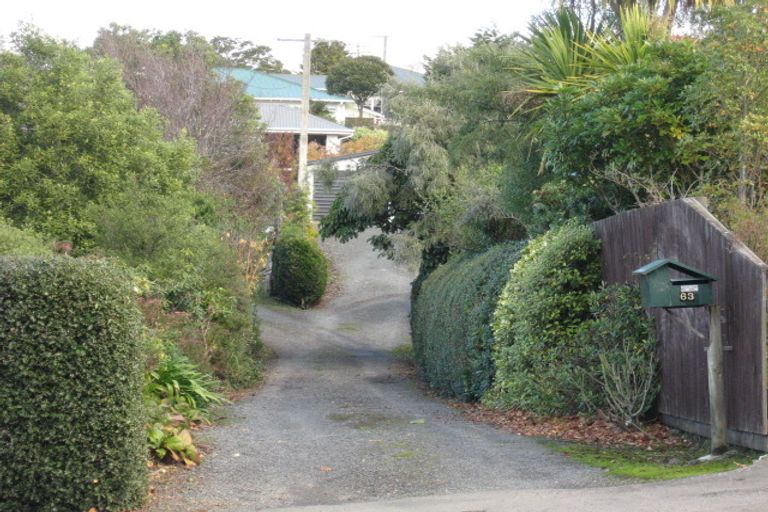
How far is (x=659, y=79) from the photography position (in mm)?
12828

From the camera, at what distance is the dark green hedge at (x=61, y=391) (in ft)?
25.7

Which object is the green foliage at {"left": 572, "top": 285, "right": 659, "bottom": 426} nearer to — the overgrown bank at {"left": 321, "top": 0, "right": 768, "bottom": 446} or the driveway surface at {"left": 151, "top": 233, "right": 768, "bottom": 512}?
the overgrown bank at {"left": 321, "top": 0, "right": 768, "bottom": 446}

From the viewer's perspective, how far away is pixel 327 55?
79375mm

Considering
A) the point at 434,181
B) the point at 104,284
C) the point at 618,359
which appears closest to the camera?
the point at 104,284

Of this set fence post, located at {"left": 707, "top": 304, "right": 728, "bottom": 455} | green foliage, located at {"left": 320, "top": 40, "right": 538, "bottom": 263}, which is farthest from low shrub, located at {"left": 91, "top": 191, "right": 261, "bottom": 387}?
fence post, located at {"left": 707, "top": 304, "right": 728, "bottom": 455}

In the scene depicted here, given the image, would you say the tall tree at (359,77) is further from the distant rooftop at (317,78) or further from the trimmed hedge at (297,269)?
the trimmed hedge at (297,269)

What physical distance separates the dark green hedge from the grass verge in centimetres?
431

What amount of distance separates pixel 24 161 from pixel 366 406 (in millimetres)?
7985

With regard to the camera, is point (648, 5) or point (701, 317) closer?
point (701, 317)

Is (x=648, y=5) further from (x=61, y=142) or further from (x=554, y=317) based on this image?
(x=61, y=142)

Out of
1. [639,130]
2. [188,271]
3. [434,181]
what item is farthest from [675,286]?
[434,181]

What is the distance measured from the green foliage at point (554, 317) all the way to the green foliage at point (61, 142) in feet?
29.5

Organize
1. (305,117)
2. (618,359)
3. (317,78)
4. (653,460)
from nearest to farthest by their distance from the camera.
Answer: (653,460)
(618,359)
(305,117)
(317,78)

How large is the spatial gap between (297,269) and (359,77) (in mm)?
36304
